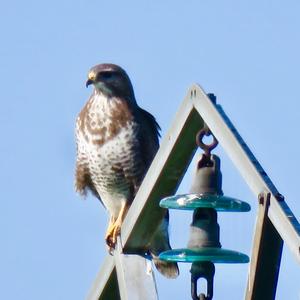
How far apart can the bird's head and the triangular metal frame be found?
4.51 metres

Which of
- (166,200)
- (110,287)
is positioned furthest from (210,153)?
(110,287)

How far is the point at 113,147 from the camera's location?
8719mm

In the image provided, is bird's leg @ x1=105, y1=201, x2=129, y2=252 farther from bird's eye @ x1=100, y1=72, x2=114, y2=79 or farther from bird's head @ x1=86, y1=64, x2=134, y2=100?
bird's eye @ x1=100, y1=72, x2=114, y2=79

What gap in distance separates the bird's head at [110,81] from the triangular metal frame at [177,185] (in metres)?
4.51

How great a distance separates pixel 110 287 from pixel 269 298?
1201 mm

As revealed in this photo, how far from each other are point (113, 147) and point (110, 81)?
0.86 metres

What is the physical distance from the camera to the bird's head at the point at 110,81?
9250 mm

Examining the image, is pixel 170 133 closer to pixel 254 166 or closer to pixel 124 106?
pixel 254 166

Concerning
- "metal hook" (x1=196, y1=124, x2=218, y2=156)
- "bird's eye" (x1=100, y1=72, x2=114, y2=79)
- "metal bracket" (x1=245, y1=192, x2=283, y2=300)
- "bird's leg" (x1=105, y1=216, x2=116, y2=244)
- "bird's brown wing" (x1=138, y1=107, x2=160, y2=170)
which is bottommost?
"bird's leg" (x1=105, y1=216, x2=116, y2=244)

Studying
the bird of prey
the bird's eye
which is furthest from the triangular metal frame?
the bird's eye

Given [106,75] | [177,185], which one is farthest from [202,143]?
[106,75]

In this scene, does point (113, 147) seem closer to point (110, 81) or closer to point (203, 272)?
point (110, 81)

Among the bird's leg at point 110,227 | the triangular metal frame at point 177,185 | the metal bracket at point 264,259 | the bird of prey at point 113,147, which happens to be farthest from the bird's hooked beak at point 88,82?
the metal bracket at point 264,259

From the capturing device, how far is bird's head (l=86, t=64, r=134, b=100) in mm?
9250
